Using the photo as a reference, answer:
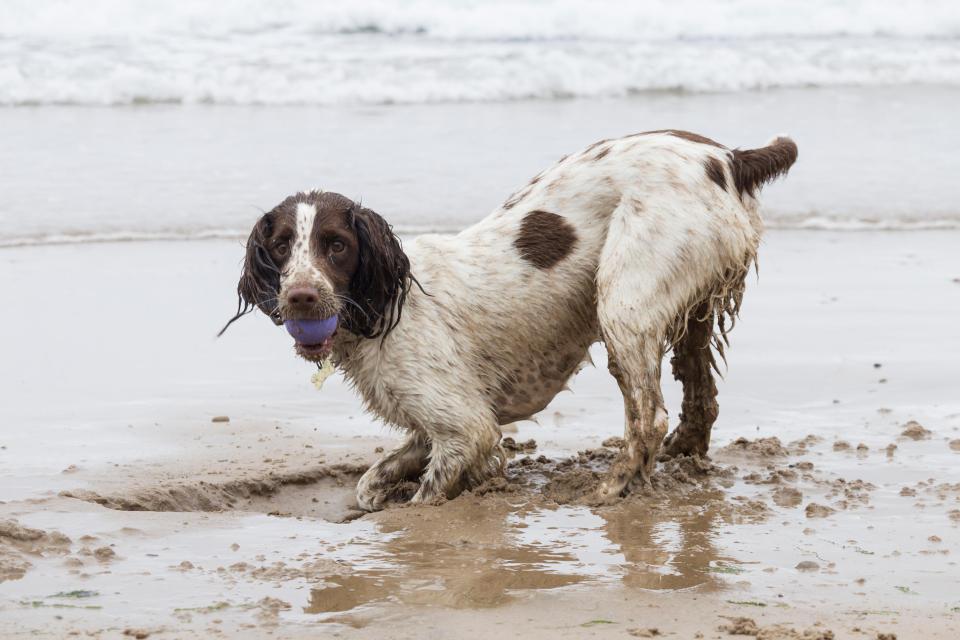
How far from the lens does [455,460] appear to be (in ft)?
17.3

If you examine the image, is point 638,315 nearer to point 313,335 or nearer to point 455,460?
point 455,460

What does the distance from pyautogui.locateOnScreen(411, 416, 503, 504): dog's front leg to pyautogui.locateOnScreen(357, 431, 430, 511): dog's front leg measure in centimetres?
14

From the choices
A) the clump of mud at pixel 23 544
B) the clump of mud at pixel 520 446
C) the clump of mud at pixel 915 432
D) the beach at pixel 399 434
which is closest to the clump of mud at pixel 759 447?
the beach at pixel 399 434

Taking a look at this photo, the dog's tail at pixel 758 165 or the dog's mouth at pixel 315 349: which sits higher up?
the dog's tail at pixel 758 165

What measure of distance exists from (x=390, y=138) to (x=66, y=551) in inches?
365

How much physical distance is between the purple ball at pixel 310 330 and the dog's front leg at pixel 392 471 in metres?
0.82

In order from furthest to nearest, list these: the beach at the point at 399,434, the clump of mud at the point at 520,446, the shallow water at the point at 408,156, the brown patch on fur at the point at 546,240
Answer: the shallow water at the point at 408,156 → the clump of mud at the point at 520,446 → the brown patch on fur at the point at 546,240 → the beach at the point at 399,434

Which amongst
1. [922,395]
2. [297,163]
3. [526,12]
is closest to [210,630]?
[922,395]

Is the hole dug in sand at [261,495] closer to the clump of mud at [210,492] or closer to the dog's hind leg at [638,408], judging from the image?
the clump of mud at [210,492]

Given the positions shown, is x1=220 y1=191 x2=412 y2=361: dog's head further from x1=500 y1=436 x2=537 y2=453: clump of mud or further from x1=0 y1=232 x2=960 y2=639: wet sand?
x1=500 y1=436 x2=537 y2=453: clump of mud

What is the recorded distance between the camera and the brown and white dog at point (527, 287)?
5.04 m

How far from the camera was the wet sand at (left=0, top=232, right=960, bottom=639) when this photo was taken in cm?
387

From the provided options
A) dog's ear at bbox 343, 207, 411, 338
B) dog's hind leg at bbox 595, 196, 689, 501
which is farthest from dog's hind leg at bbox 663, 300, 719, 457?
dog's ear at bbox 343, 207, 411, 338

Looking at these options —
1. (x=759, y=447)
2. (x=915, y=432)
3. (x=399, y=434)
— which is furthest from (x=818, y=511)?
(x=399, y=434)
